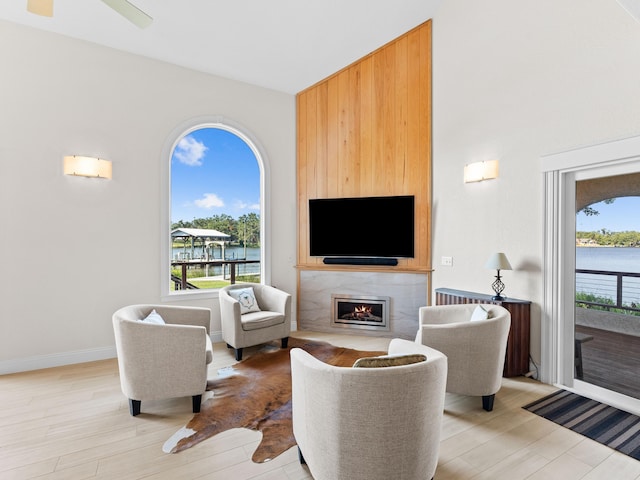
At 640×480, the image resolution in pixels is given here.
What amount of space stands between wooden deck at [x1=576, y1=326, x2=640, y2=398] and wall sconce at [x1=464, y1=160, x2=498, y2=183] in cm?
173

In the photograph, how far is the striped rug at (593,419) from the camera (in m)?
2.29

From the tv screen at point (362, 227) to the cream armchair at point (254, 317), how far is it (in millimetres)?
1023

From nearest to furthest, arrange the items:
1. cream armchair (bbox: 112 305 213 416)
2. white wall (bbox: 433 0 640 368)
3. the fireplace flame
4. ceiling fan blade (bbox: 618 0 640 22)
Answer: ceiling fan blade (bbox: 618 0 640 22), cream armchair (bbox: 112 305 213 416), white wall (bbox: 433 0 640 368), the fireplace flame

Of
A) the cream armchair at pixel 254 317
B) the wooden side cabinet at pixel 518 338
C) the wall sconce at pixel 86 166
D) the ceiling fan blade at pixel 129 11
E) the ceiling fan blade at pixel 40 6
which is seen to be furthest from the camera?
the cream armchair at pixel 254 317

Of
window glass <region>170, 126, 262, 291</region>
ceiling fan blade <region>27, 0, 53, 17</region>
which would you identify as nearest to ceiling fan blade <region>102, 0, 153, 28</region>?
ceiling fan blade <region>27, 0, 53, 17</region>

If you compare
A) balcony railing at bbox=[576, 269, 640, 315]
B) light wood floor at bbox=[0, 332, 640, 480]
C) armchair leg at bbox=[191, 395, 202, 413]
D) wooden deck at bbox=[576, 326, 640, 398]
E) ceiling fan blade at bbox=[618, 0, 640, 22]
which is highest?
ceiling fan blade at bbox=[618, 0, 640, 22]

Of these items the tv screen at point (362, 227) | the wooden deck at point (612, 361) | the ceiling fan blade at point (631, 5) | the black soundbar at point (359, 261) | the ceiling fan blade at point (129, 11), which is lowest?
the wooden deck at point (612, 361)

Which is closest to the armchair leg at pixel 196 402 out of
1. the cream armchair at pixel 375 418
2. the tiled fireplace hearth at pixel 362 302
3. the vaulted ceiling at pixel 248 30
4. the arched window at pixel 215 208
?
the cream armchair at pixel 375 418

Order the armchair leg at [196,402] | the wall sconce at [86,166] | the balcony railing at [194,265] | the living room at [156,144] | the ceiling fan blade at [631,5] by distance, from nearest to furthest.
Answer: the ceiling fan blade at [631,5] → the armchair leg at [196,402] → the living room at [156,144] → the wall sconce at [86,166] → the balcony railing at [194,265]

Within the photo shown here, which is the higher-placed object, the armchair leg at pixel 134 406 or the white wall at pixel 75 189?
the white wall at pixel 75 189

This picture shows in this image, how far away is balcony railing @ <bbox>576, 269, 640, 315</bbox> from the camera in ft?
9.18

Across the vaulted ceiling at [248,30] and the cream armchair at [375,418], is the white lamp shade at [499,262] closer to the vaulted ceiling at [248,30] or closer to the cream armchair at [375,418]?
the cream armchair at [375,418]

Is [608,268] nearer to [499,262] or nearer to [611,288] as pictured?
[611,288]

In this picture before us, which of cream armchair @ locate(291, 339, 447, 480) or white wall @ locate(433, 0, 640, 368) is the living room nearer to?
white wall @ locate(433, 0, 640, 368)
